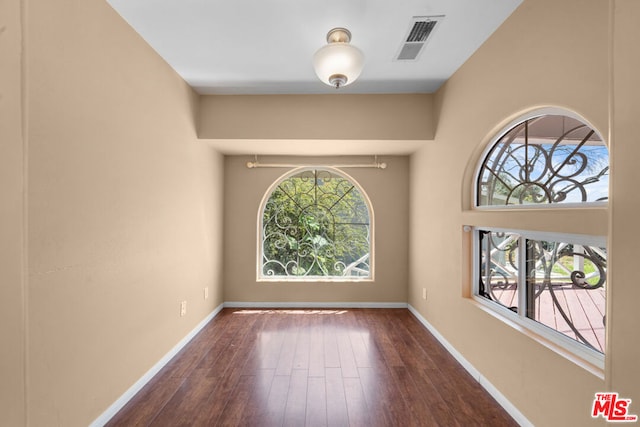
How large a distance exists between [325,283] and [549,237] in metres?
2.66

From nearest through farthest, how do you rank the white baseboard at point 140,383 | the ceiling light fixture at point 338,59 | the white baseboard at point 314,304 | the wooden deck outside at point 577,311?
the wooden deck outside at point 577,311 → the white baseboard at point 140,383 → the ceiling light fixture at point 338,59 → the white baseboard at point 314,304

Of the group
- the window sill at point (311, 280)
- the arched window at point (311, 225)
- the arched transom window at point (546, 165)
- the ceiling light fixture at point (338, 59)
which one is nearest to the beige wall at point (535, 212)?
the arched transom window at point (546, 165)

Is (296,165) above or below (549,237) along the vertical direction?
above

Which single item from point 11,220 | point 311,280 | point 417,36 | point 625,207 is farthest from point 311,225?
point 625,207

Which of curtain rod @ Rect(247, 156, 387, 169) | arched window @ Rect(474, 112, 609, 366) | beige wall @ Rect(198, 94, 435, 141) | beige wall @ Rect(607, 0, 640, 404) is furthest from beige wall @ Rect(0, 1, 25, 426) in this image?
curtain rod @ Rect(247, 156, 387, 169)

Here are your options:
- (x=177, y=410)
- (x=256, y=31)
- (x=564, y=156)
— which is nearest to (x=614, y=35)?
(x=564, y=156)

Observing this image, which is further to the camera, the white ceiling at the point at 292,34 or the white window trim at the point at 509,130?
the white ceiling at the point at 292,34

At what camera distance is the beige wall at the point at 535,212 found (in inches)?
42.7

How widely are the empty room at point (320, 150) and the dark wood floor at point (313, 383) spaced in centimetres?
2

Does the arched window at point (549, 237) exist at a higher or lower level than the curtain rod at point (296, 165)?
lower

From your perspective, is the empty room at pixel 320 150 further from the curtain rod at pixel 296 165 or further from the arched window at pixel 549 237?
the curtain rod at pixel 296 165

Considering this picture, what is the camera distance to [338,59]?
1.91m

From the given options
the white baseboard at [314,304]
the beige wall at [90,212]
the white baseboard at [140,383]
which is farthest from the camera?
the white baseboard at [314,304]

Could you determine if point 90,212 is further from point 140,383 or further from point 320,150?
point 320,150
